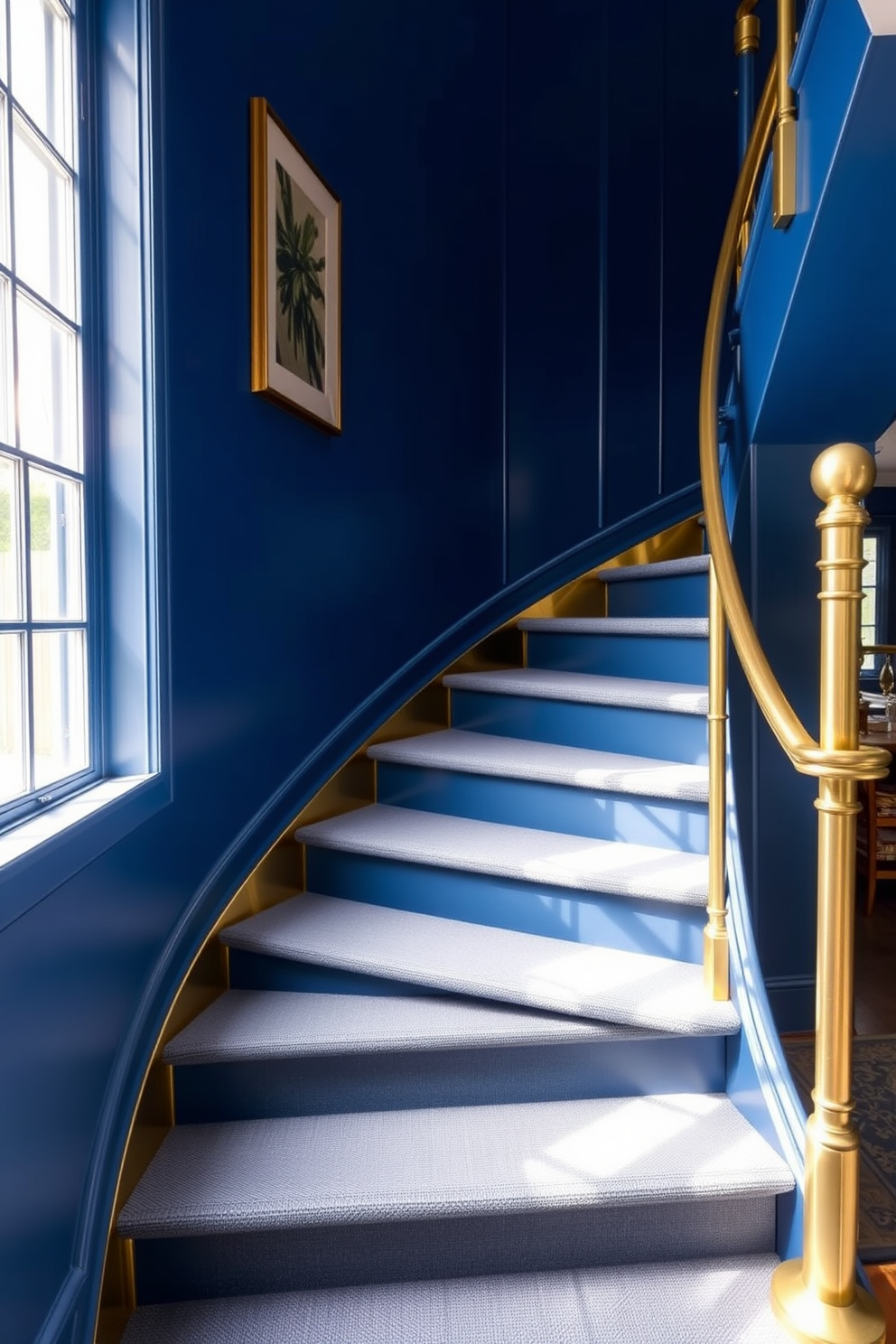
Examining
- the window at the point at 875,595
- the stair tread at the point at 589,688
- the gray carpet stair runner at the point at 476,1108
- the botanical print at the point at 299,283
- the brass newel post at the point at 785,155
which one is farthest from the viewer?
the window at the point at 875,595

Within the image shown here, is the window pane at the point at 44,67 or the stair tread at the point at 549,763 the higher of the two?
the window pane at the point at 44,67

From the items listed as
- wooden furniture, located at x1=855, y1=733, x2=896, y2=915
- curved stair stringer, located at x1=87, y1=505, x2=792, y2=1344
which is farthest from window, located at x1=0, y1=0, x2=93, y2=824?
wooden furniture, located at x1=855, y1=733, x2=896, y2=915

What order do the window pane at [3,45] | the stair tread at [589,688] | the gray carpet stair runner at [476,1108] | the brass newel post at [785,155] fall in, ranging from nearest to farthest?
the window pane at [3,45]
the gray carpet stair runner at [476,1108]
the brass newel post at [785,155]
the stair tread at [589,688]

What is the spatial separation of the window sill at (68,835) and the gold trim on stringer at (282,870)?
0.45 m

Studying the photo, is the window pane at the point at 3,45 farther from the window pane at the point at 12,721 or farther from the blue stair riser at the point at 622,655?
the blue stair riser at the point at 622,655

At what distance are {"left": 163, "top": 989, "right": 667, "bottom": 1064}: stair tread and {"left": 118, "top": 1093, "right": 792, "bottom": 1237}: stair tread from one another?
14cm

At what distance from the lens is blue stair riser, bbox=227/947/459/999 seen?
1897mm

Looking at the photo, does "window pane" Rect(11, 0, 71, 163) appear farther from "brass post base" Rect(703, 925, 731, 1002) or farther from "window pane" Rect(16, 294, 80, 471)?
"brass post base" Rect(703, 925, 731, 1002)

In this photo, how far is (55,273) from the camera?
1.52m

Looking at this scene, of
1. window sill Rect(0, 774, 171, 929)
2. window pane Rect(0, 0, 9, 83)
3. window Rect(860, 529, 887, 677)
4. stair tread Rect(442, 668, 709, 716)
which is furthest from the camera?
window Rect(860, 529, 887, 677)

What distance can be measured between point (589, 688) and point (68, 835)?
1.54 meters

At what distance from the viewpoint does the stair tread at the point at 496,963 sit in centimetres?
170

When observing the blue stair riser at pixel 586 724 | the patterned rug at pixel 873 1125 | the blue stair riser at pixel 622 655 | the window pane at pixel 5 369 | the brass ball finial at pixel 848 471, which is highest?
the window pane at pixel 5 369

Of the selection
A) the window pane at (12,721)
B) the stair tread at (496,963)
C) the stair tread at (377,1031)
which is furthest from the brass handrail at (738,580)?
the window pane at (12,721)
